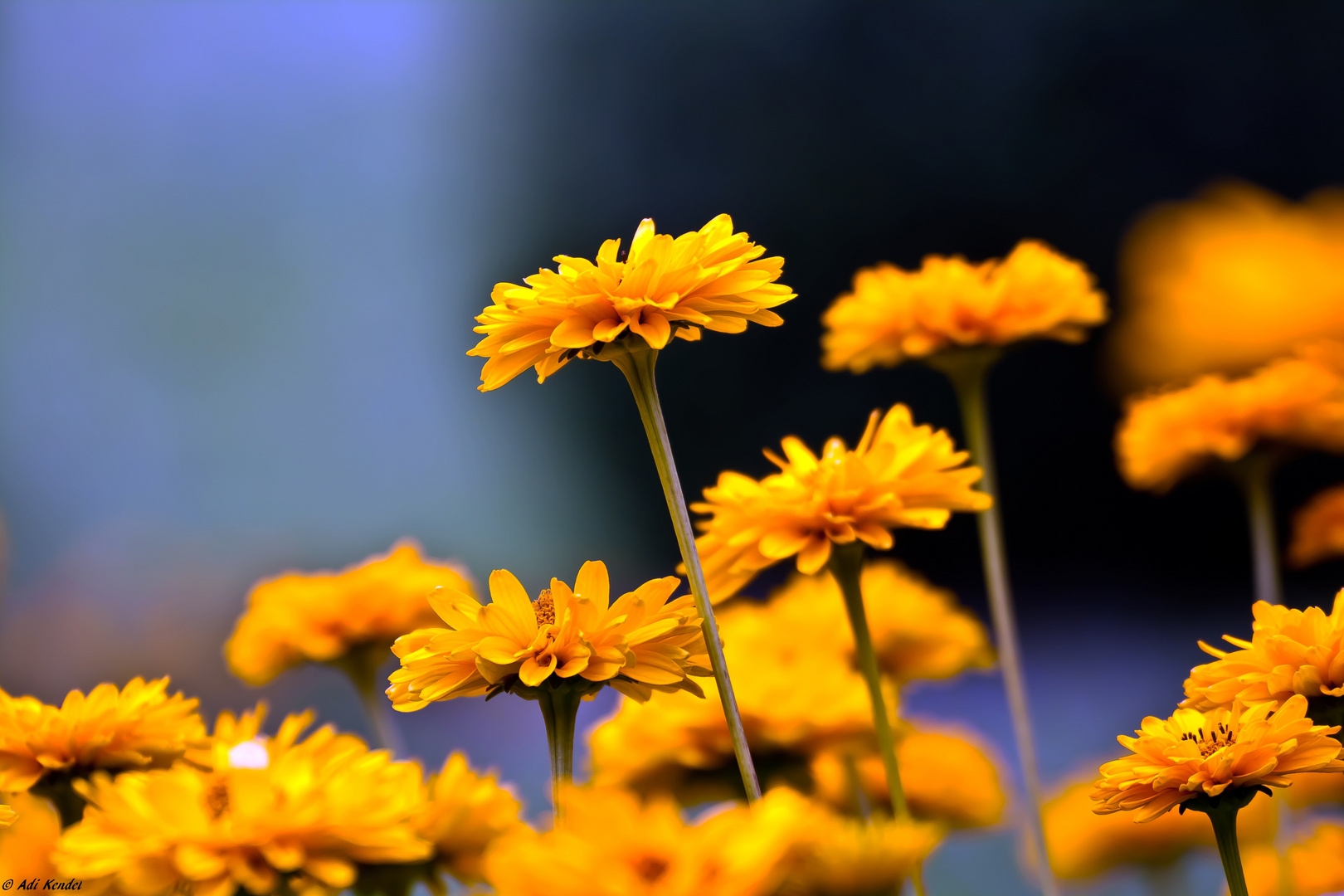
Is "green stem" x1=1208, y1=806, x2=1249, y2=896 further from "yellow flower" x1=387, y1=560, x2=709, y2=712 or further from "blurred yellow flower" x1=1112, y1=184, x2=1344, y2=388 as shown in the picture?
"blurred yellow flower" x1=1112, y1=184, x2=1344, y2=388

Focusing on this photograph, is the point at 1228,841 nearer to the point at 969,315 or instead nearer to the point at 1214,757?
the point at 1214,757

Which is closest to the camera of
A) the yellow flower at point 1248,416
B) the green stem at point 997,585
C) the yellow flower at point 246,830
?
the yellow flower at point 246,830

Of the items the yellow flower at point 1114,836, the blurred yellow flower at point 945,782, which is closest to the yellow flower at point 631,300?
the blurred yellow flower at point 945,782

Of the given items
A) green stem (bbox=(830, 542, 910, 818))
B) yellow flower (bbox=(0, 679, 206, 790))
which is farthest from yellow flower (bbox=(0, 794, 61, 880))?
green stem (bbox=(830, 542, 910, 818))

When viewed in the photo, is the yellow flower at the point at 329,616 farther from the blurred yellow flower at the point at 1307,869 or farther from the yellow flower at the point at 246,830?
the blurred yellow flower at the point at 1307,869

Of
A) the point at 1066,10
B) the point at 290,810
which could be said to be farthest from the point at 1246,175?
the point at 290,810

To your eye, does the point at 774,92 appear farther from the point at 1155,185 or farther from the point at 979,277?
the point at 979,277
